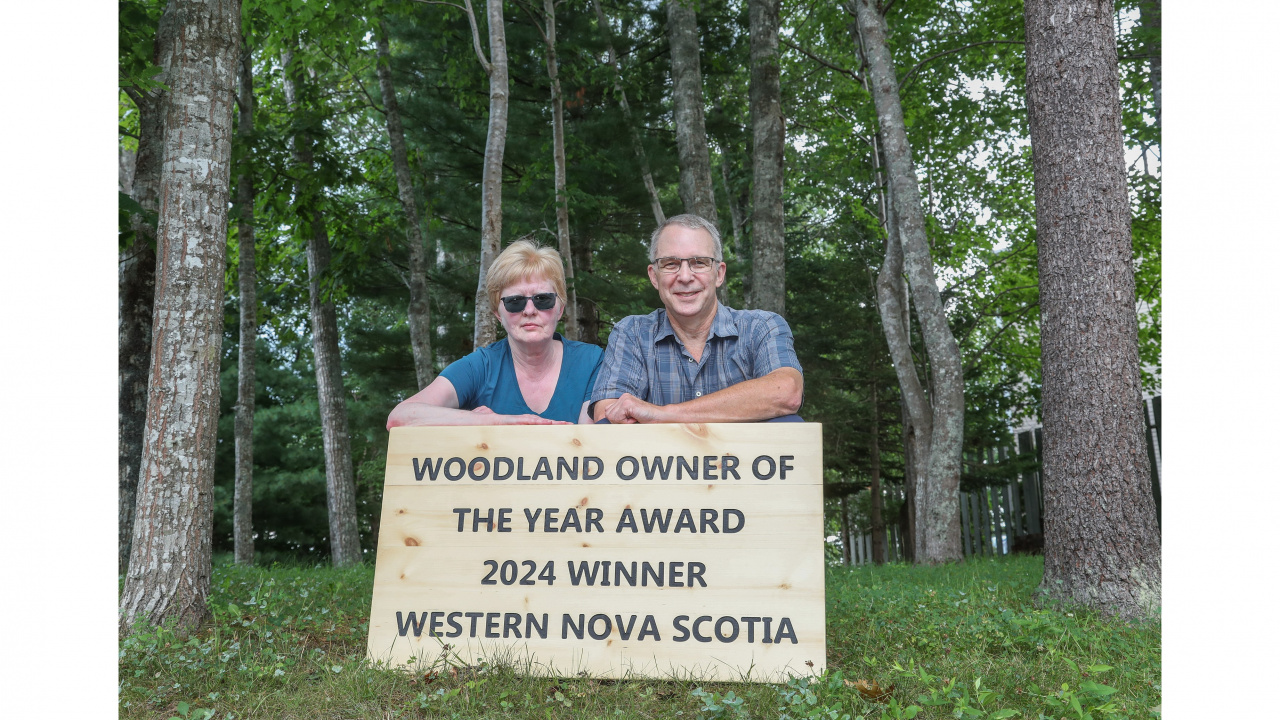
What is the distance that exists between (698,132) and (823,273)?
8043 millimetres

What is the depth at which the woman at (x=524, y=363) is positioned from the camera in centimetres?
385

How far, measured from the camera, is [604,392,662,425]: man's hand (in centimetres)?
342

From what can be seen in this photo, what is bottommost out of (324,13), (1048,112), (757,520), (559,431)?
(757,520)

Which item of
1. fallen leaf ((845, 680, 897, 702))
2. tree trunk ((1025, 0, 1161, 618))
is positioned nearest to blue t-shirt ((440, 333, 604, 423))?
fallen leaf ((845, 680, 897, 702))

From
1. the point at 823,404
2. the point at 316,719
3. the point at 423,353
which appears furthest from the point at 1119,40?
the point at 316,719

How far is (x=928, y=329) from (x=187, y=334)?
7.45 m

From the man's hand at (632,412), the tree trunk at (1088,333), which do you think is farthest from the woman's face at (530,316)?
the tree trunk at (1088,333)

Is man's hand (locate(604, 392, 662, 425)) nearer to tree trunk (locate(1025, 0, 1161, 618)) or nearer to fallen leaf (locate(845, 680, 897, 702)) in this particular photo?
fallen leaf (locate(845, 680, 897, 702))

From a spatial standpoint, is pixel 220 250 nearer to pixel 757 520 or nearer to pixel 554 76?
pixel 757 520

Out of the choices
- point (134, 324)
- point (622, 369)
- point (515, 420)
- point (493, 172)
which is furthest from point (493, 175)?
point (515, 420)

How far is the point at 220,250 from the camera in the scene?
407cm

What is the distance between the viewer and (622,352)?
12.4 ft

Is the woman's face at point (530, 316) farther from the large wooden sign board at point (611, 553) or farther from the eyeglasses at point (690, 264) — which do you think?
the large wooden sign board at point (611, 553)

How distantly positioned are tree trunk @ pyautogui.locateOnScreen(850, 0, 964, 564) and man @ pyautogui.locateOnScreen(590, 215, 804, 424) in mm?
5680
